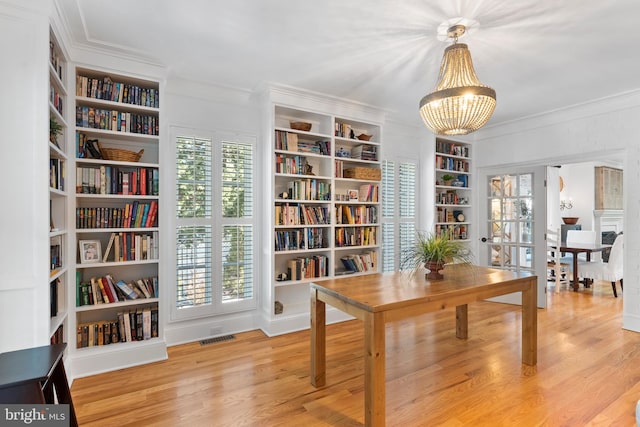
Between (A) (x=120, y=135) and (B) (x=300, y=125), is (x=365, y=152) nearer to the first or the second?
(B) (x=300, y=125)

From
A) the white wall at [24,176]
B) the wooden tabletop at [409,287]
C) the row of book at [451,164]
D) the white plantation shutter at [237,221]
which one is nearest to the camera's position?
the white wall at [24,176]

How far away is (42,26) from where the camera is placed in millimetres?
1901

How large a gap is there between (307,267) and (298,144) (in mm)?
1426

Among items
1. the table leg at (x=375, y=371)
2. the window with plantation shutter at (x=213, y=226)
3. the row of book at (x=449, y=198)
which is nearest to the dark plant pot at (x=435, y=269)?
the table leg at (x=375, y=371)

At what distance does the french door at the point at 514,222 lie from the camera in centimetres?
442

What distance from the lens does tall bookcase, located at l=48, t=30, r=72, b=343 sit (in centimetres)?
224

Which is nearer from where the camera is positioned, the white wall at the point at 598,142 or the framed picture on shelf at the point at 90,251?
the framed picture on shelf at the point at 90,251

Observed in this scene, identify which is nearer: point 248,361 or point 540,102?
point 248,361

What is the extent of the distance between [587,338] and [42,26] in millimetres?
5116

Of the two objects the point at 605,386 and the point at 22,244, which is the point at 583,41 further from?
the point at 22,244

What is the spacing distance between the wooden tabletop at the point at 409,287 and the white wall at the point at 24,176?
1723 mm

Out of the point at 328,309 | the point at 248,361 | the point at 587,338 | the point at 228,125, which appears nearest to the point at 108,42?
the point at 228,125

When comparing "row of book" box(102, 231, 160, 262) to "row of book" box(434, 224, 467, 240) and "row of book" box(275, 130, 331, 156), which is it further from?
"row of book" box(434, 224, 467, 240)

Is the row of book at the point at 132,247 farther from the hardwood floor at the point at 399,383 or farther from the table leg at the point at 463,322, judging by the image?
the table leg at the point at 463,322
